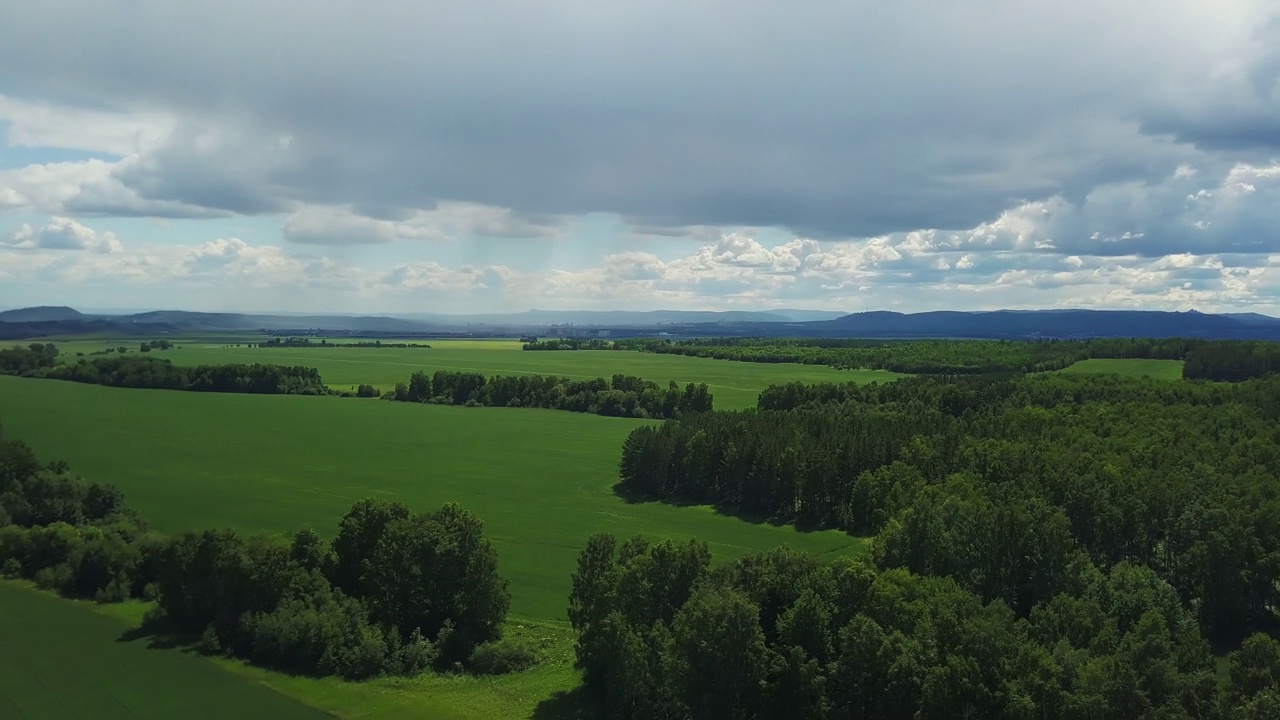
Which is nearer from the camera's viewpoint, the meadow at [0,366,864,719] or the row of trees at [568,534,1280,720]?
the row of trees at [568,534,1280,720]

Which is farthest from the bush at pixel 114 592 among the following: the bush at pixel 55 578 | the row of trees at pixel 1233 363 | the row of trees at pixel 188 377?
the row of trees at pixel 1233 363

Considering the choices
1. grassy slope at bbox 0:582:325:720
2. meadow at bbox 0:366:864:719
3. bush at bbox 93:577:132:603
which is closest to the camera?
grassy slope at bbox 0:582:325:720

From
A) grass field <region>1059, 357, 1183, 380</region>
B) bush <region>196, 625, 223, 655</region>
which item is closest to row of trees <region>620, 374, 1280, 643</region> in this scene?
grass field <region>1059, 357, 1183, 380</region>

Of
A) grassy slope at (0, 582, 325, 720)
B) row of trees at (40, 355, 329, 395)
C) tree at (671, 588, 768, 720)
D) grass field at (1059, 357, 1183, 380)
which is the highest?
grass field at (1059, 357, 1183, 380)

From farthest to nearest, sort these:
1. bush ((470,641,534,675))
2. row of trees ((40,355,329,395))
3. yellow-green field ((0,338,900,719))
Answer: row of trees ((40,355,329,395)), bush ((470,641,534,675)), yellow-green field ((0,338,900,719))

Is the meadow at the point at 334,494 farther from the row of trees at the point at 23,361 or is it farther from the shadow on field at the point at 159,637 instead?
the row of trees at the point at 23,361

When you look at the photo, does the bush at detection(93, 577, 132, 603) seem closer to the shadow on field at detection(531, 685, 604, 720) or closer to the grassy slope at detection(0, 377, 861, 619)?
the grassy slope at detection(0, 377, 861, 619)

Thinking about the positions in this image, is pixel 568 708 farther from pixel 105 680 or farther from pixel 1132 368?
pixel 1132 368

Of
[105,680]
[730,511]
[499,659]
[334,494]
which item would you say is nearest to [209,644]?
[105,680]
